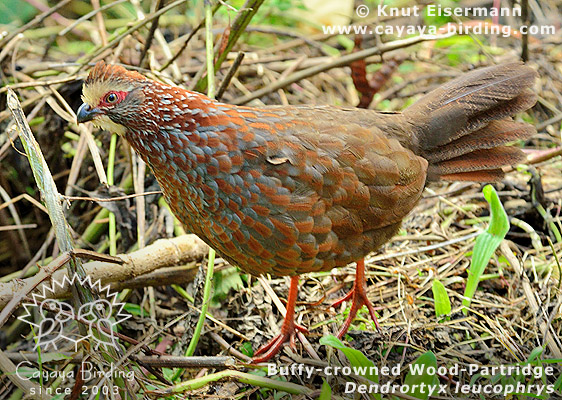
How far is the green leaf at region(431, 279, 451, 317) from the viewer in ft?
8.79

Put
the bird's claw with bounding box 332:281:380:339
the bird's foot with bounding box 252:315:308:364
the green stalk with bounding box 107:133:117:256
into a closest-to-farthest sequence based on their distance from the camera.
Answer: the bird's foot with bounding box 252:315:308:364 < the bird's claw with bounding box 332:281:380:339 < the green stalk with bounding box 107:133:117:256

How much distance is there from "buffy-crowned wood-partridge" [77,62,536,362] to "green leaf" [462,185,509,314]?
351mm

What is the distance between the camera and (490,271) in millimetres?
3150

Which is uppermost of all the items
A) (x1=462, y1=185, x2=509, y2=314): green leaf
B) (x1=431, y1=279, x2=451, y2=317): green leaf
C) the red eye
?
the red eye

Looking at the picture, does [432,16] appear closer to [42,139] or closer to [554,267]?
[554,267]

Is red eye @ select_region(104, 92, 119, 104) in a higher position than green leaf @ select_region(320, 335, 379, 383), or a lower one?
higher

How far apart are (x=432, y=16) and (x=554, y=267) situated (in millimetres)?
2841

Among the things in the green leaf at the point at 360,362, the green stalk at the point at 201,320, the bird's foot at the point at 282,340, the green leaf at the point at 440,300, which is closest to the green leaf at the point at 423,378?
the green leaf at the point at 360,362

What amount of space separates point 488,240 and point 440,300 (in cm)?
39

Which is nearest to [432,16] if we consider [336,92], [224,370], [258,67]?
[336,92]

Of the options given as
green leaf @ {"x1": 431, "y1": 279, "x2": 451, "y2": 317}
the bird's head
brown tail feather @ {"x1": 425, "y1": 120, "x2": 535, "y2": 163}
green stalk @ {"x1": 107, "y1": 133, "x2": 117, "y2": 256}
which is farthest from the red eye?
green leaf @ {"x1": 431, "y1": 279, "x2": 451, "y2": 317}

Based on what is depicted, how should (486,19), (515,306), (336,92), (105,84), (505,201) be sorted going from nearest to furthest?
(105,84)
(515,306)
(505,201)
(336,92)
(486,19)

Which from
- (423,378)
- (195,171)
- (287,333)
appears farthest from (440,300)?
(195,171)

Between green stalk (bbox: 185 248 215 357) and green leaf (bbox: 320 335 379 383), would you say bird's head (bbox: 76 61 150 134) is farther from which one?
green leaf (bbox: 320 335 379 383)
